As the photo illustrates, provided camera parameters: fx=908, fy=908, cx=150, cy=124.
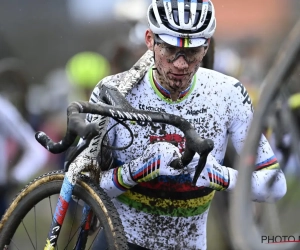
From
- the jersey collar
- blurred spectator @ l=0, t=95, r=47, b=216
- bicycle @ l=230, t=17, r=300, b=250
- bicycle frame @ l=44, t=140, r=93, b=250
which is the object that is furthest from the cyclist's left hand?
blurred spectator @ l=0, t=95, r=47, b=216

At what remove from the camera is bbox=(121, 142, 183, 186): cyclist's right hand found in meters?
4.10

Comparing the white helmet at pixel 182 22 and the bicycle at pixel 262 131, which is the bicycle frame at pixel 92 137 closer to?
the white helmet at pixel 182 22

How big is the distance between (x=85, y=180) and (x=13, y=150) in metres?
3.02

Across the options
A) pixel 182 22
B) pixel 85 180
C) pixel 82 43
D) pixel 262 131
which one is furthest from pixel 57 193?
pixel 82 43

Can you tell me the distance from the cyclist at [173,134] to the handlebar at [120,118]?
19 centimetres

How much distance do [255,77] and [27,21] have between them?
3.37 metres

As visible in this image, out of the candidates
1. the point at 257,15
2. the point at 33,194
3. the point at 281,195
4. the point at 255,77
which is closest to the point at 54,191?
the point at 33,194

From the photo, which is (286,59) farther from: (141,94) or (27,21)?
(27,21)

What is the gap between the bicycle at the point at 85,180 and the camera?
12.5 ft

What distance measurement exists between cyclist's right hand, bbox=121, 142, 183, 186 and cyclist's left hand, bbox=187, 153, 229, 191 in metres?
0.09

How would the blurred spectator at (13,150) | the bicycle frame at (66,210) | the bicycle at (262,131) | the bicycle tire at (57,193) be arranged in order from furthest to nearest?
the blurred spectator at (13,150), the bicycle frame at (66,210), the bicycle tire at (57,193), the bicycle at (262,131)

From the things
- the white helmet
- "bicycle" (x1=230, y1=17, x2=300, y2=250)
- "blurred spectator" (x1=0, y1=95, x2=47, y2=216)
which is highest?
"blurred spectator" (x1=0, y1=95, x2=47, y2=216)

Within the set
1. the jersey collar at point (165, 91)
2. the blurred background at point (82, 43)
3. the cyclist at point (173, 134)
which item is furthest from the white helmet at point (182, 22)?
the blurred background at point (82, 43)

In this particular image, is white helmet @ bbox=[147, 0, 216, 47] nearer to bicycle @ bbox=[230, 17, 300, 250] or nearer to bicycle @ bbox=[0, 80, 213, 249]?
bicycle @ bbox=[0, 80, 213, 249]
